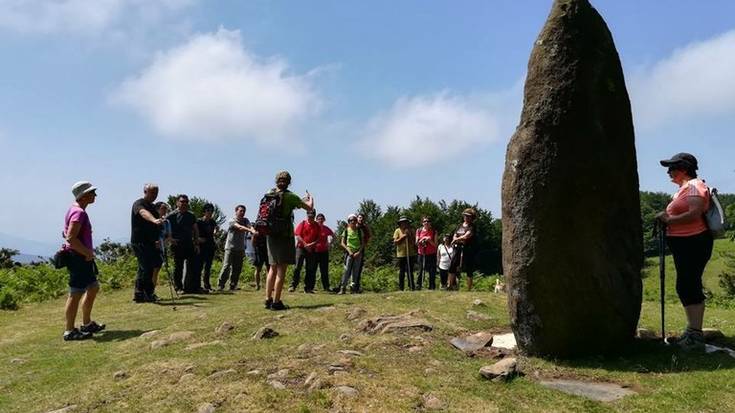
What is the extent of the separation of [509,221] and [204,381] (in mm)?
3704

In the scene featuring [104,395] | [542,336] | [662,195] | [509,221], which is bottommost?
[104,395]

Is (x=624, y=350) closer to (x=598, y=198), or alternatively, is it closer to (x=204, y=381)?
(x=598, y=198)

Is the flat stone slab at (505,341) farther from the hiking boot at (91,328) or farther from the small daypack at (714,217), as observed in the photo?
the hiking boot at (91,328)

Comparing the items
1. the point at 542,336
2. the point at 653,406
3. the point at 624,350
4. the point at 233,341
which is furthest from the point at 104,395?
the point at 624,350

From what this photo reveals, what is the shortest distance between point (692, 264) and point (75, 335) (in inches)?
335

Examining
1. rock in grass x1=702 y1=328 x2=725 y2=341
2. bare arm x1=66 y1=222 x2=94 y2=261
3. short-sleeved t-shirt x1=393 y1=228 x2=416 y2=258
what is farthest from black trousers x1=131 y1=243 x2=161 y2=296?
rock in grass x1=702 y1=328 x2=725 y2=341

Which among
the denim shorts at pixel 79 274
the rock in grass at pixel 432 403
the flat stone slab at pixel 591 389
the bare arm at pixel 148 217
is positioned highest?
the bare arm at pixel 148 217

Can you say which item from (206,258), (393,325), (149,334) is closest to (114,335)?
(149,334)

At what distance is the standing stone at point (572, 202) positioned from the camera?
21.7 feet

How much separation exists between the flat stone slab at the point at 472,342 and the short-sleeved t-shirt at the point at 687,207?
8.02ft

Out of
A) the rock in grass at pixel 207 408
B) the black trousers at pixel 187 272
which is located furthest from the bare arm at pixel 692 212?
the black trousers at pixel 187 272

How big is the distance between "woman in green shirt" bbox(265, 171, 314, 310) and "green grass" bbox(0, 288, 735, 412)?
45cm

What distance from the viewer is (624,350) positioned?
689 cm

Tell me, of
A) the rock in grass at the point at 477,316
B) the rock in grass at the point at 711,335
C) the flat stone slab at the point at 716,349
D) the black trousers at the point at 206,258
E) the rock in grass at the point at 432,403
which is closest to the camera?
the rock in grass at the point at 432,403
